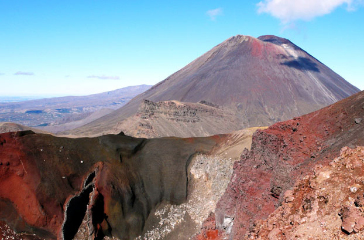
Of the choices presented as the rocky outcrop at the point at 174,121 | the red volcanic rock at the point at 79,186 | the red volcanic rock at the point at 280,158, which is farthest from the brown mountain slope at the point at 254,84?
the red volcanic rock at the point at 280,158

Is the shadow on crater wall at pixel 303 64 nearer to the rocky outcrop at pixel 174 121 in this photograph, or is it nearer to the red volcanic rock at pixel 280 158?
the rocky outcrop at pixel 174 121

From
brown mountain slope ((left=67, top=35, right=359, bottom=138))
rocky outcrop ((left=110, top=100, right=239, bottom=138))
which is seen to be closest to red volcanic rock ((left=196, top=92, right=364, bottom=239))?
rocky outcrop ((left=110, top=100, right=239, bottom=138))

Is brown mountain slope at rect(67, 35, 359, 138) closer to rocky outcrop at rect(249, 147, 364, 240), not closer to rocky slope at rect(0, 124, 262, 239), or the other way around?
rocky slope at rect(0, 124, 262, 239)

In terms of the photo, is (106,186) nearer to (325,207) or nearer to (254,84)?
(325,207)

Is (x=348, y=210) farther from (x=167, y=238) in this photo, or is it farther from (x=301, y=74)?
(x=301, y=74)

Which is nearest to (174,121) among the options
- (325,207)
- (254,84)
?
(254,84)
